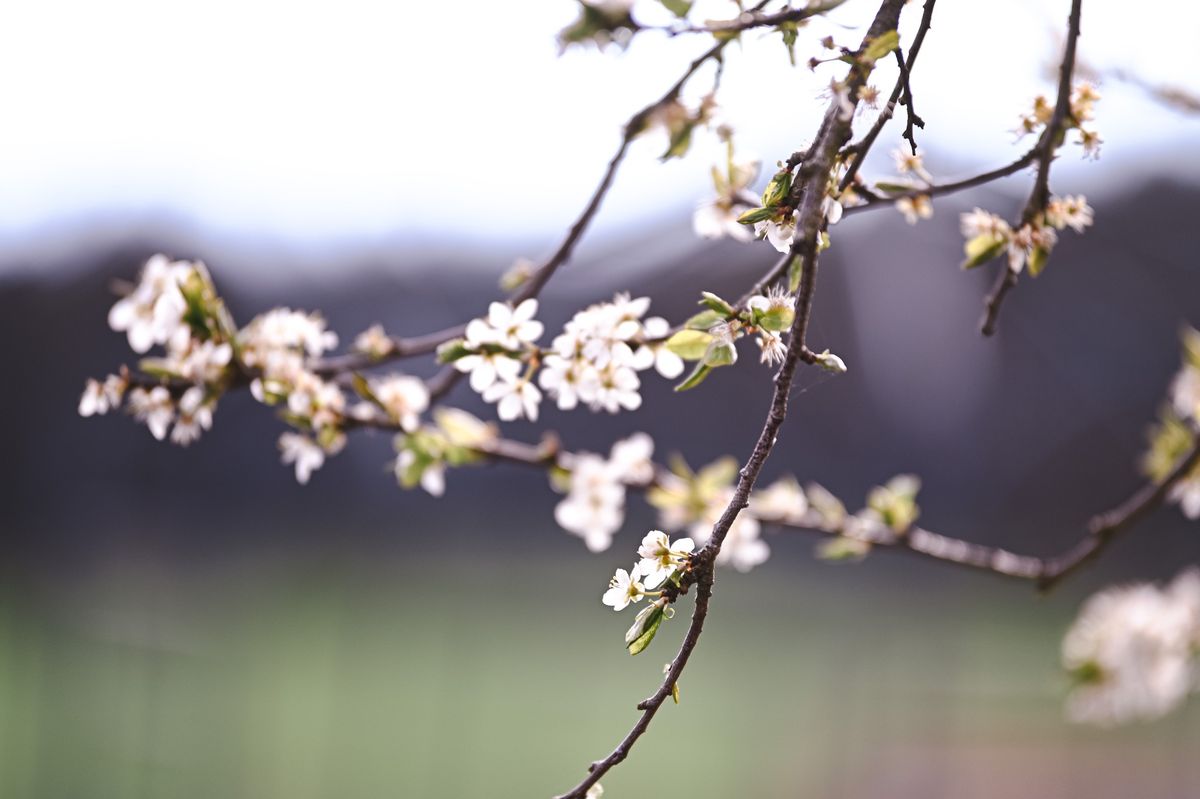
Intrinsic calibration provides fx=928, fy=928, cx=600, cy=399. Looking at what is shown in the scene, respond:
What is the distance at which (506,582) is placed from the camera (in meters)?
5.73

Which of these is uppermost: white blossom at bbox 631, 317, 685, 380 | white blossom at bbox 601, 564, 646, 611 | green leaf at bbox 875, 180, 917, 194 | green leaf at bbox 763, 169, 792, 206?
green leaf at bbox 875, 180, 917, 194

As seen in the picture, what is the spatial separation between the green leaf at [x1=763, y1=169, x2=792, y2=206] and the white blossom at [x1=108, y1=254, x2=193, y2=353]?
1.11 ft

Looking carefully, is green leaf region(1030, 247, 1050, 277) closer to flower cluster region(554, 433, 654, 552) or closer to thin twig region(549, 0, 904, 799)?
thin twig region(549, 0, 904, 799)

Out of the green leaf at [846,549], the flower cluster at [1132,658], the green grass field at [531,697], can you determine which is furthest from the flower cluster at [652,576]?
the green grass field at [531,697]

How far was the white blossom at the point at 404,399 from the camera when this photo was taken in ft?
1.77

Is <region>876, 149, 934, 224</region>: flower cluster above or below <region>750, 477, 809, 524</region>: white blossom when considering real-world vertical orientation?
above

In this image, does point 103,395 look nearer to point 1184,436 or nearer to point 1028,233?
point 1028,233

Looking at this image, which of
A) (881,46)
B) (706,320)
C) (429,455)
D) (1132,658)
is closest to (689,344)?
(706,320)

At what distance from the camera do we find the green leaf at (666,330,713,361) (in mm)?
352

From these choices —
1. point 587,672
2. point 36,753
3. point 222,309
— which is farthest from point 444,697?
point 222,309

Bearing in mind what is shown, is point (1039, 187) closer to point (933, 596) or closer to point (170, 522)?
point (933, 596)

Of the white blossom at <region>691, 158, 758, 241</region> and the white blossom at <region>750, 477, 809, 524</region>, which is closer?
the white blossom at <region>691, 158, 758, 241</region>

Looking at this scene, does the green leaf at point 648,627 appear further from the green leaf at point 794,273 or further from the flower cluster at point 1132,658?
the flower cluster at point 1132,658

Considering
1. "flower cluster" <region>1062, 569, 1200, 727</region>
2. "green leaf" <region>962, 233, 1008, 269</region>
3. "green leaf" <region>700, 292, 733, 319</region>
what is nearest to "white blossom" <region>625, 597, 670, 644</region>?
"green leaf" <region>700, 292, 733, 319</region>
